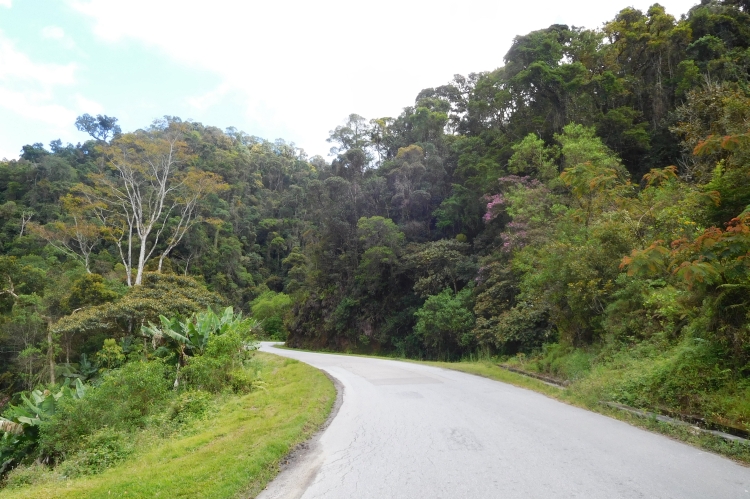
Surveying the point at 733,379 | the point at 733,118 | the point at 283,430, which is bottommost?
the point at 283,430

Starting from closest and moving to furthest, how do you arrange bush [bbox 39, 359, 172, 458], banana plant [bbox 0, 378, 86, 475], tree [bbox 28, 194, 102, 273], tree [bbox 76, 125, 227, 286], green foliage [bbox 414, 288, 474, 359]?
1. bush [bbox 39, 359, 172, 458]
2. banana plant [bbox 0, 378, 86, 475]
3. green foliage [bbox 414, 288, 474, 359]
4. tree [bbox 76, 125, 227, 286]
5. tree [bbox 28, 194, 102, 273]

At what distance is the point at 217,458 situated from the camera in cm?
562

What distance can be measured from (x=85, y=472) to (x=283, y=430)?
2877 millimetres

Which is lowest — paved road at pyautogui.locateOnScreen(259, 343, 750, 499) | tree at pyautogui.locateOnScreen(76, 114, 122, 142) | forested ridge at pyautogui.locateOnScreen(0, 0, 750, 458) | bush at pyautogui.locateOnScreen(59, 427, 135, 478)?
bush at pyautogui.locateOnScreen(59, 427, 135, 478)

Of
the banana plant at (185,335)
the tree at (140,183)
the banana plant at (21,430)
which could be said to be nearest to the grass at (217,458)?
the banana plant at (21,430)

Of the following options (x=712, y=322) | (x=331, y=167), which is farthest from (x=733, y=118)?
(x=331, y=167)

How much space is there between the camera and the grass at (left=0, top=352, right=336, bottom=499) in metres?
4.78

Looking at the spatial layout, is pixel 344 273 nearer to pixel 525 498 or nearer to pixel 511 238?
pixel 511 238

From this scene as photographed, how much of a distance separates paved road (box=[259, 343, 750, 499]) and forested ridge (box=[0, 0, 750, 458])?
1619 mm

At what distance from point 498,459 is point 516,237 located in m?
15.0

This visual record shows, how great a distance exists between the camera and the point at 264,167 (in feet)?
240

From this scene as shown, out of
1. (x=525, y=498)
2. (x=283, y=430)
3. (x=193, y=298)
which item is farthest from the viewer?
(x=193, y=298)

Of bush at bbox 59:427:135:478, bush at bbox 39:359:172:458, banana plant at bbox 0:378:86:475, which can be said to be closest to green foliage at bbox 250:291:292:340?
banana plant at bbox 0:378:86:475

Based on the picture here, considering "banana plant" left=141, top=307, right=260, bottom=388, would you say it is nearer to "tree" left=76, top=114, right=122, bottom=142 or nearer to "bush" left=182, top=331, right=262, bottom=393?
"bush" left=182, top=331, right=262, bottom=393
